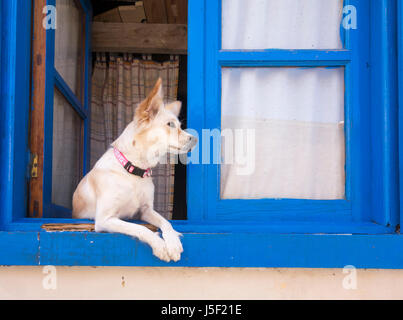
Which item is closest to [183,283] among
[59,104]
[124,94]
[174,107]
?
→ [174,107]

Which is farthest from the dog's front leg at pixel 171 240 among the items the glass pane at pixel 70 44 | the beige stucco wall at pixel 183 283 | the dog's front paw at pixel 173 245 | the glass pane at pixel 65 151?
the glass pane at pixel 70 44

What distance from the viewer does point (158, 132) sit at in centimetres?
182

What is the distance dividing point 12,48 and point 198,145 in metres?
0.88

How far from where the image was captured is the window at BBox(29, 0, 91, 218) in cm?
182

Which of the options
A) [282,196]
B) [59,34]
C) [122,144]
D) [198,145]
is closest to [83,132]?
[59,34]

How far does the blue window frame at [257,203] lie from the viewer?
4.84 ft

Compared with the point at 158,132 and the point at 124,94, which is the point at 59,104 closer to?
the point at 158,132

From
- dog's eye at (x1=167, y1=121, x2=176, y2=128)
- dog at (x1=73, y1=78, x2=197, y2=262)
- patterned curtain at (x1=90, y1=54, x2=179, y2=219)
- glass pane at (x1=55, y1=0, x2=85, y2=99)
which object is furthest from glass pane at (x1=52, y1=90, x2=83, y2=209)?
patterned curtain at (x1=90, y1=54, x2=179, y2=219)

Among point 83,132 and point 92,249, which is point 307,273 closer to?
point 92,249

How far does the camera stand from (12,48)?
1647 mm

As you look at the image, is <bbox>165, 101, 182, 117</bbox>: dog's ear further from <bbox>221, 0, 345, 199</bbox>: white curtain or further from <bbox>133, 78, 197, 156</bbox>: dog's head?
<bbox>221, 0, 345, 199</bbox>: white curtain

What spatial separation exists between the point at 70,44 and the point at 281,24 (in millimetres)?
1495

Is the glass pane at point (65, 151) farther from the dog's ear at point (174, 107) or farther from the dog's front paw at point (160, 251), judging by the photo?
the dog's front paw at point (160, 251)

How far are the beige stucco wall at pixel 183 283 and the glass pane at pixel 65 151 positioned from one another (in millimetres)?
667
